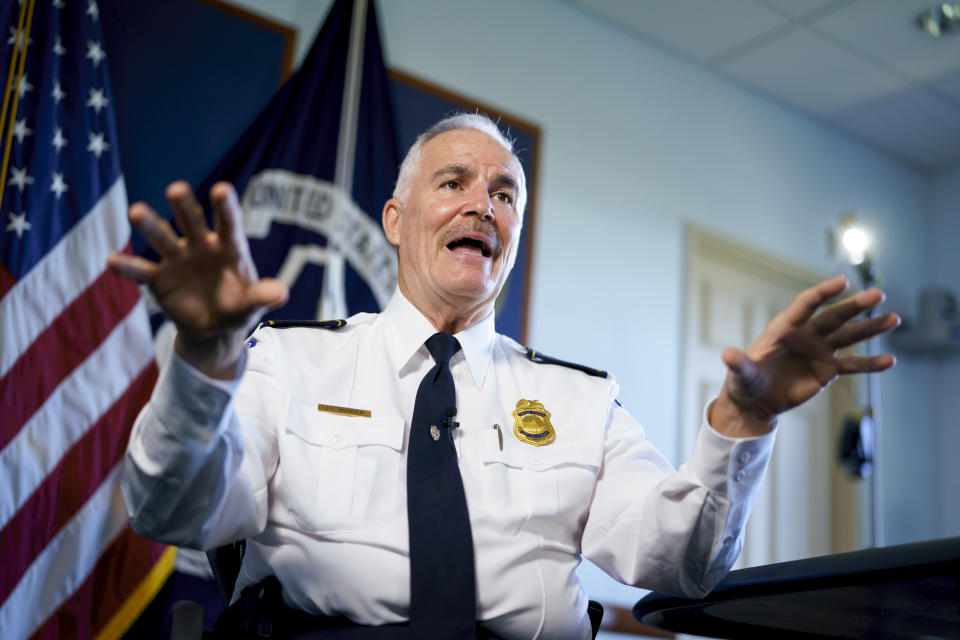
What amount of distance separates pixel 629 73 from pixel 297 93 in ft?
5.46

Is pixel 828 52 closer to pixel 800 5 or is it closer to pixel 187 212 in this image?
pixel 800 5

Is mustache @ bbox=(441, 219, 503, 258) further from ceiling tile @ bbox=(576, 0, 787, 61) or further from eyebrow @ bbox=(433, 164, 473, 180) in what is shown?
ceiling tile @ bbox=(576, 0, 787, 61)

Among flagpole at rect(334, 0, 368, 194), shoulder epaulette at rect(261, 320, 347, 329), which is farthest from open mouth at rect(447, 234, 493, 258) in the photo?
flagpole at rect(334, 0, 368, 194)

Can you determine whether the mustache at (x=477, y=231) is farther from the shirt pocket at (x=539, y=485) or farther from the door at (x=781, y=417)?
the door at (x=781, y=417)

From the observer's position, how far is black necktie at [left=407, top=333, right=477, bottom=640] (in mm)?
1094

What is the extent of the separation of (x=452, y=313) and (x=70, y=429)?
3.37ft

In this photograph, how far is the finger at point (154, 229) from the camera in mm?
796

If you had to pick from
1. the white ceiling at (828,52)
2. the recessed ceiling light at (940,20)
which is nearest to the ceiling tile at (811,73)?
the white ceiling at (828,52)

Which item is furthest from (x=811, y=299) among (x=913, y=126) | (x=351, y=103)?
(x=913, y=126)

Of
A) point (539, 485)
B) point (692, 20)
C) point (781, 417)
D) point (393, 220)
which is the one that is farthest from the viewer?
point (781, 417)

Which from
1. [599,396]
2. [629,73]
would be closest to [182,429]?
[599,396]

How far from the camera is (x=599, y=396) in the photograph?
1.51 m

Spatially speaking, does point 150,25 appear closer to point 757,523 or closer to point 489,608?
point 489,608

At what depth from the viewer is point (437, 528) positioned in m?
1.17
